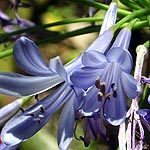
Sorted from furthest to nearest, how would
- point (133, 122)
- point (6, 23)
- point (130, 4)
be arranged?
1. point (6, 23)
2. point (130, 4)
3. point (133, 122)

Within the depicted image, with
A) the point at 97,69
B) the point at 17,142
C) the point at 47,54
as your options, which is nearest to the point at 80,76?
the point at 97,69

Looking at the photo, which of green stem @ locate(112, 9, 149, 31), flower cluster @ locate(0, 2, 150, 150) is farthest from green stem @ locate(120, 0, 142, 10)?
flower cluster @ locate(0, 2, 150, 150)

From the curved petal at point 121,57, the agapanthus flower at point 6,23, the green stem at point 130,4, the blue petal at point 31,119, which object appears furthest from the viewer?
the agapanthus flower at point 6,23

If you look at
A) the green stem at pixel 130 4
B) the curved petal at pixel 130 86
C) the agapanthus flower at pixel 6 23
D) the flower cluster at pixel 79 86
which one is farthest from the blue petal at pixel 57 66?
the agapanthus flower at pixel 6 23

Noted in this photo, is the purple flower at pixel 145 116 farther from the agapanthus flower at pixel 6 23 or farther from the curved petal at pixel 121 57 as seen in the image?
the agapanthus flower at pixel 6 23

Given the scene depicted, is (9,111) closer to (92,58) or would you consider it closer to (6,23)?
(92,58)

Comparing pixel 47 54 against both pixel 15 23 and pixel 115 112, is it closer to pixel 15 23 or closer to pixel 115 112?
pixel 15 23

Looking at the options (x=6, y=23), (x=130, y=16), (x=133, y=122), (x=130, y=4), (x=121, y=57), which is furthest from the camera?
(x=6, y=23)

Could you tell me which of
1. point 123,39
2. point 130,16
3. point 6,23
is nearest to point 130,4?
point 130,16
